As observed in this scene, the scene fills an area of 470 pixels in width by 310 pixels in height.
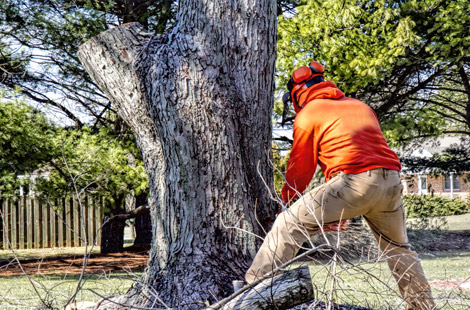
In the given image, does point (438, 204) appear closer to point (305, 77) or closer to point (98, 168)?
point (98, 168)

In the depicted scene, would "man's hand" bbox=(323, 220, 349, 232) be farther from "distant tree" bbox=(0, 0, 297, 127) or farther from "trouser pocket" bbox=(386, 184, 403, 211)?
"distant tree" bbox=(0, 0, 297, 127)

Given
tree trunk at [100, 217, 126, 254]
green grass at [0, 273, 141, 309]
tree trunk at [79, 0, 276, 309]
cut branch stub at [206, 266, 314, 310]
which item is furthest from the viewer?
tree trunk at [100, 217, 126, 254]


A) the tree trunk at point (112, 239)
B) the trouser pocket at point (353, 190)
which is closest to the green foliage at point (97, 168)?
the tree trunk at point (112, 239)

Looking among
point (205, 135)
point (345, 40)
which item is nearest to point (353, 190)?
point (205, 135)

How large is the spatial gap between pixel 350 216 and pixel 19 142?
24.1ft

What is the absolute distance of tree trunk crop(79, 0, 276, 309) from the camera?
12.2 feet

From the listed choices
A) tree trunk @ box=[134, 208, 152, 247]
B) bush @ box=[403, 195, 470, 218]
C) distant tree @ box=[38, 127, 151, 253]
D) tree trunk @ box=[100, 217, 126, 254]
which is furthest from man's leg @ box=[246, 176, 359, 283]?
bush @ box=[403, 195, 470, 218]

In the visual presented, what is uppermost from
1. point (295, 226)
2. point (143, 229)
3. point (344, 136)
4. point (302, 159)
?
point (344, 136)

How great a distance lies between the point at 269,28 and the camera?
4000mm

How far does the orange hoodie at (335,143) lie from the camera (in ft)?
11.5

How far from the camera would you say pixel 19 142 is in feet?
30.7

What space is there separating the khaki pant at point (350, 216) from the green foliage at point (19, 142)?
6844mm

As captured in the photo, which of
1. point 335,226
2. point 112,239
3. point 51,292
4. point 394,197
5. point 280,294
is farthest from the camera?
point 112,239

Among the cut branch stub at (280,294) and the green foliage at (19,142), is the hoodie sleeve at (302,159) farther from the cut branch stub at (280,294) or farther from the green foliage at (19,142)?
the green foliage at (19,142)
